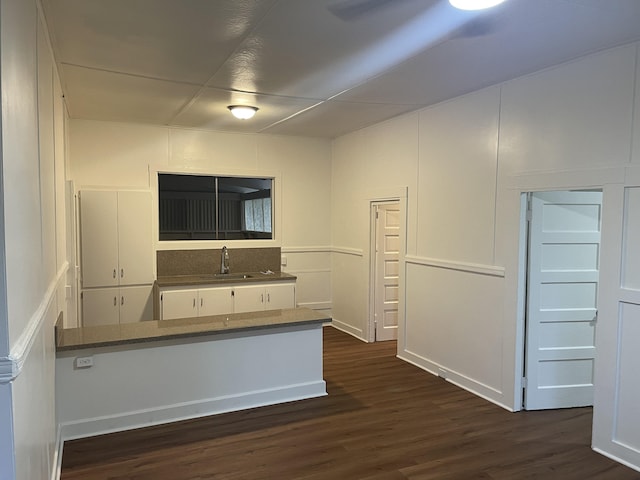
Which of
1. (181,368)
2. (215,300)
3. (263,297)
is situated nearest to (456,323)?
(263,297)

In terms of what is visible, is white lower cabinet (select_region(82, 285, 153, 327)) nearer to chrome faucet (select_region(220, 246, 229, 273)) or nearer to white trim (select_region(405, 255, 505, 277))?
chrome faucet (select_region(220, 246, 229, 273))

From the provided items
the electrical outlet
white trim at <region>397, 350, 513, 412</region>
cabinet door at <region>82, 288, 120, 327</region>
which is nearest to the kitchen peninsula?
the electrical outlet

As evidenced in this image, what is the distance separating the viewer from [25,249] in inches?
68.7

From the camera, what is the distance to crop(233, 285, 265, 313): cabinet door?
18.2 feet

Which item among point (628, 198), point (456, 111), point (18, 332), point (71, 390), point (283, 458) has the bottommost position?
point (283, 458)

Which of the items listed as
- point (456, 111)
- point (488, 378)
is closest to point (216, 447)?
point (488, 378)

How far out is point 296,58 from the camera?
318 centimetres

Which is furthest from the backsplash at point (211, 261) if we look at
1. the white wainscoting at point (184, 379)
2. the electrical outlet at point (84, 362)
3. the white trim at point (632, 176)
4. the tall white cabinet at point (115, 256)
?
the white trim at point (632, 176)

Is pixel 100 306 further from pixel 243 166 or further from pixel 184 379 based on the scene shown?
pixel 243 166

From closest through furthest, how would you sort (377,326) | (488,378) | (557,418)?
1. (557,418)
2. (488,378)
3. (377,326)

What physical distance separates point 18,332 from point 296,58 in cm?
245

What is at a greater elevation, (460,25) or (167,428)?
(460,25)

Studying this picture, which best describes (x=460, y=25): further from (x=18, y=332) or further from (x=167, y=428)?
(x=167, y=428)

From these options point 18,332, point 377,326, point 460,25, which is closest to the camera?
point 18,332
